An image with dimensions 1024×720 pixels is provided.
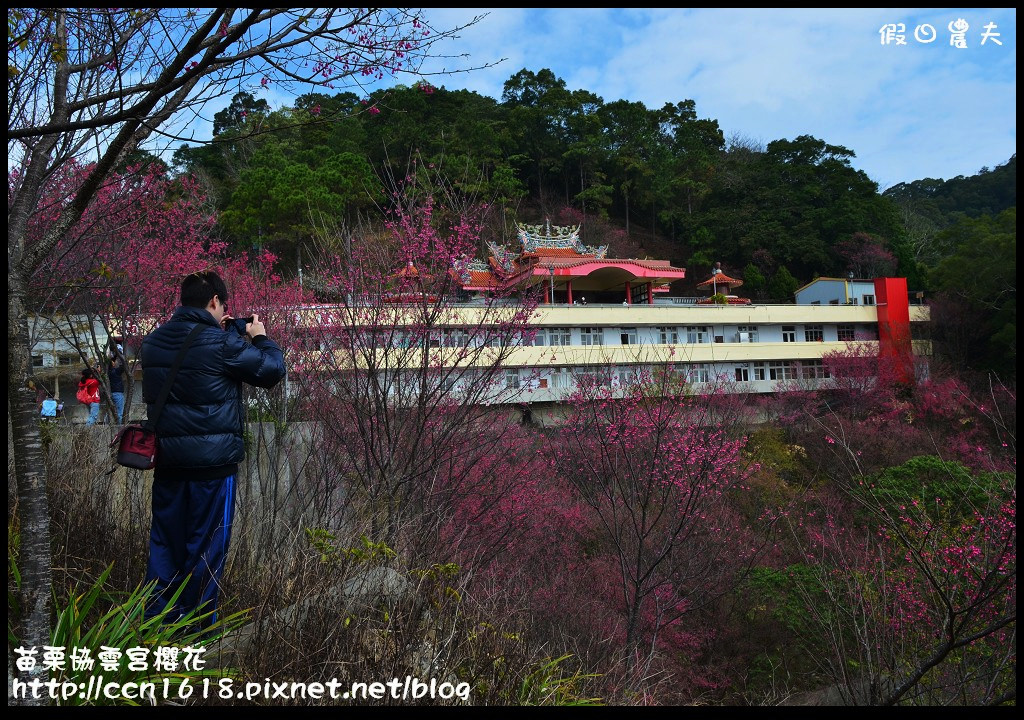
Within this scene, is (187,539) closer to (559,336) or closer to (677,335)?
(559,336)

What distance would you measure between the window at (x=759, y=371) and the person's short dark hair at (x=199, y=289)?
1104 inches

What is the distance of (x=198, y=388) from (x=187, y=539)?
0.71 meters

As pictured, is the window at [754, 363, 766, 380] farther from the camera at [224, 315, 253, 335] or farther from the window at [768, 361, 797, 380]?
the camera at [224, 315, 253, 335]

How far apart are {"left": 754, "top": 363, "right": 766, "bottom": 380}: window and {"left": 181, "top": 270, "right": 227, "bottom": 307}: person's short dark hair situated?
28.0 metres

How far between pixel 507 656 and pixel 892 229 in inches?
1601

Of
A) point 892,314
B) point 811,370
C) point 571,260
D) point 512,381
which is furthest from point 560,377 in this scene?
point 892,314

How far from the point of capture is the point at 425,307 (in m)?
6.22

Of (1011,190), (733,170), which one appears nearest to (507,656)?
(733,170)

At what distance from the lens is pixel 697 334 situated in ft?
91.9

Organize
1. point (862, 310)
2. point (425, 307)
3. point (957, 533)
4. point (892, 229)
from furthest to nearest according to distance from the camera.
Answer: point (892, 229) < point (862, 310) < point (957, 533) < point (425, 307)

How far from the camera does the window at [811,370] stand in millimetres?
28413

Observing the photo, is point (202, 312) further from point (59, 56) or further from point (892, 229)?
point (892, 229)

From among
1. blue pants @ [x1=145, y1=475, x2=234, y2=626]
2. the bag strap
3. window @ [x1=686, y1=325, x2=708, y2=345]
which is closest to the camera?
the bag strap

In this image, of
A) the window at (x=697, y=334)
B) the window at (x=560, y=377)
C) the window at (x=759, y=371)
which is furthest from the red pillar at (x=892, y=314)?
the window at (x=560, y=377)
